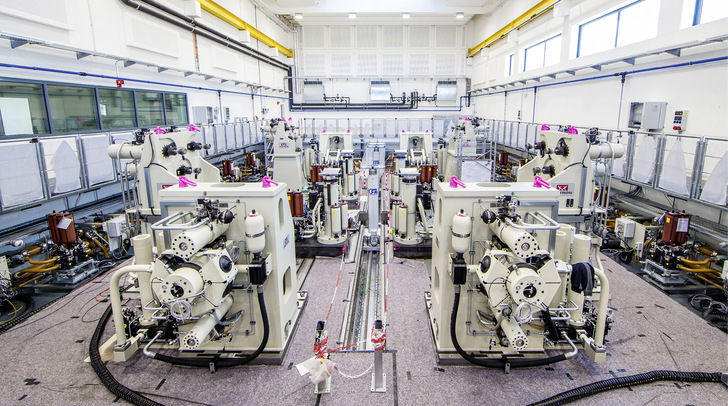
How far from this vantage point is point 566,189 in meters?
4.87

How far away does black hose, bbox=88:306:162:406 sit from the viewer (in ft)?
9.47

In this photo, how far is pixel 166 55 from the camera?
25.9ft

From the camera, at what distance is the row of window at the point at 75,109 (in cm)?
486

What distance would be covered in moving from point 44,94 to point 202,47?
16.4 ft

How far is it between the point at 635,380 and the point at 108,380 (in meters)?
4.33

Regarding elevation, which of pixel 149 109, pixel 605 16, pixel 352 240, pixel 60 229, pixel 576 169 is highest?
pixel 605 16

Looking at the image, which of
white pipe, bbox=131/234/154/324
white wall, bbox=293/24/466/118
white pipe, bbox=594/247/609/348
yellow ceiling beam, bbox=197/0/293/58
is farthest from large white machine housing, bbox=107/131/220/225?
white wall, bbox=293/24/466/118

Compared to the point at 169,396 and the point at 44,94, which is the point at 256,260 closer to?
the point at 169,396

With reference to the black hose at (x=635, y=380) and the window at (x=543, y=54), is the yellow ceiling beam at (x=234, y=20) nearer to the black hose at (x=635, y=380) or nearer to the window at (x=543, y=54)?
the window at (x=543, y=54)

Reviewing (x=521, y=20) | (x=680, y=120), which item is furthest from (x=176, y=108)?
(x=521, y=20)

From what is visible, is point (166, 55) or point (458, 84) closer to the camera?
point (166, 55)

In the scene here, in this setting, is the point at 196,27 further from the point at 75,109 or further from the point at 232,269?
the point at 232,269

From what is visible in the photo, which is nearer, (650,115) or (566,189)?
(566,189)

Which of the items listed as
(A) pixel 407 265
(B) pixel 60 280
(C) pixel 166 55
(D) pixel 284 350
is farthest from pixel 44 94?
(A) pixel 407 265
